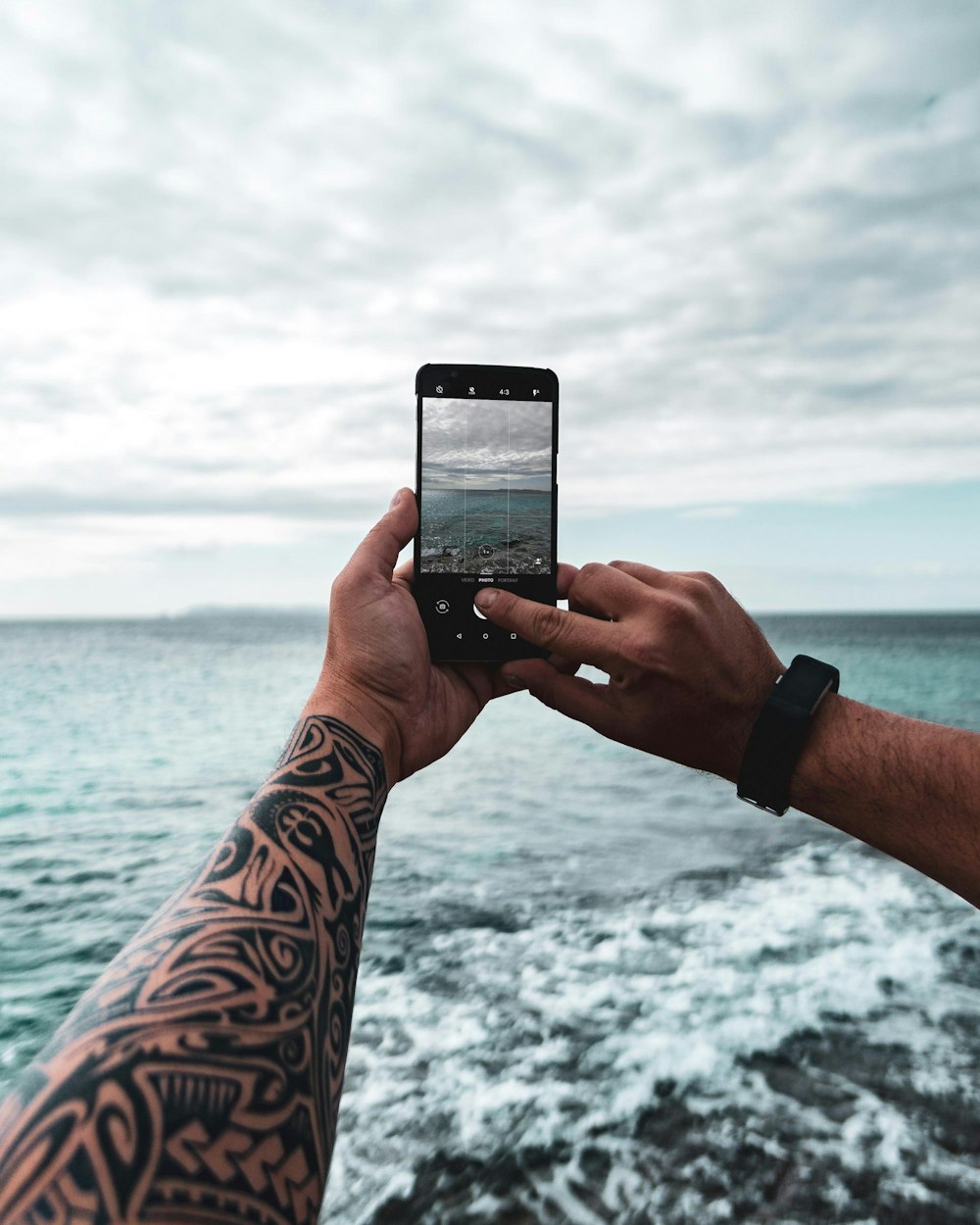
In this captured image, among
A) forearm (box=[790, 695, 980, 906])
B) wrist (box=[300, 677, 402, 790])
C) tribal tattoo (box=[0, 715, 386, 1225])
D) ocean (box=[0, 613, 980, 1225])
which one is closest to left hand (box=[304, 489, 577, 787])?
wrist (box=[300, 677, 402, 790])

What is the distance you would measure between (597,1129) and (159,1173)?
4.26 meters

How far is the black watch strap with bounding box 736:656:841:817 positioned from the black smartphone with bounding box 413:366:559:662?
0.87 m

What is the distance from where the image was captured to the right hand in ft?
7.37

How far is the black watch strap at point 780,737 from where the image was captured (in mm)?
2178

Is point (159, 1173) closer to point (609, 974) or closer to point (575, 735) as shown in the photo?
point (609, 974)

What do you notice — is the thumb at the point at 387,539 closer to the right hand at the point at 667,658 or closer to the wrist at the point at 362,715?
the wrist at the point at 362,715

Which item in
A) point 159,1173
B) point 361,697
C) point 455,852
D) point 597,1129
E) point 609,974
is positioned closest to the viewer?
point 159,1173

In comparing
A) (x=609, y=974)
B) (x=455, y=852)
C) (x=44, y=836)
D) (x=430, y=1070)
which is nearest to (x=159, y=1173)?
(x=430, y=1070)

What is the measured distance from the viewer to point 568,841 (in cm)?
1138

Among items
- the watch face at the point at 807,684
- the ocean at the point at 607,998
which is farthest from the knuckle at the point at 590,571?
the ocean at the point at 607,998

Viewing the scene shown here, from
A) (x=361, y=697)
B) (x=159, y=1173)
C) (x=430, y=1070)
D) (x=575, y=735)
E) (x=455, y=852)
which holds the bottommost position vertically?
(x=575, y=735)

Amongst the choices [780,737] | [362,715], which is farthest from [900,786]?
[362,715]

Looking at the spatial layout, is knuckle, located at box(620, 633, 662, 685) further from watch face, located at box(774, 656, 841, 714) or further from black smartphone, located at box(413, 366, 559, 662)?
black smartphone, located at box(413, 366, 559, 662)

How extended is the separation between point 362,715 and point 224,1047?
4.23 ft
